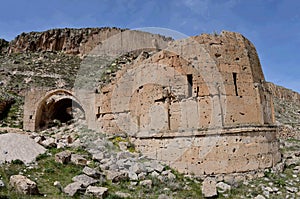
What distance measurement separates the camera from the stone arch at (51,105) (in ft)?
55.0

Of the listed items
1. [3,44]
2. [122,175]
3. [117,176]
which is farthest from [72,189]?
[3,44]

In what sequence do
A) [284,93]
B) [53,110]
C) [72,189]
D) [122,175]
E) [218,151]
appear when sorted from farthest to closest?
1. [284,93]
2. [53,110]
3. [218,151]
4. [122,175]
5. [72,189]

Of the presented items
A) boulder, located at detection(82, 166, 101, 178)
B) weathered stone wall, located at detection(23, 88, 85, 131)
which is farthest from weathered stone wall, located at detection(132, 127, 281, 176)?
weathered stone wall, located at detection(23, 88, 85, 131)

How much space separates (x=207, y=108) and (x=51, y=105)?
43.3ft

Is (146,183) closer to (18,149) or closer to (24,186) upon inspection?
(24,186)

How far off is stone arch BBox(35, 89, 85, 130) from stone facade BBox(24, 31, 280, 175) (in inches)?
348

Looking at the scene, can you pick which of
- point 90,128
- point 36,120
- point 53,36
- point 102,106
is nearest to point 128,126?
point 102,106

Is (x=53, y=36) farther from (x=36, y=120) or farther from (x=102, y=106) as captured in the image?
(x=102, y=106)

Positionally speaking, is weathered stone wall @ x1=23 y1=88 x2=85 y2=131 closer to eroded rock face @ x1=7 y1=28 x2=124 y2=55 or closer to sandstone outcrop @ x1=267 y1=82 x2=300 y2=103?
sandstone outcrop @ x1=267 y1=82 x2=300 y2=103

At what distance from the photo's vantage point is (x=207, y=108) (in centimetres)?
750

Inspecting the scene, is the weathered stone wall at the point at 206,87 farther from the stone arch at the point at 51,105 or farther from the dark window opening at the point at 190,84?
the stone arch at the point at 51,105

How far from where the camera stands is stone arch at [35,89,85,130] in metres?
16.8

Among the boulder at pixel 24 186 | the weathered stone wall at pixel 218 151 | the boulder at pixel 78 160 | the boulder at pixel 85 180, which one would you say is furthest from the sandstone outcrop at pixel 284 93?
the boulder at pixel 24 186

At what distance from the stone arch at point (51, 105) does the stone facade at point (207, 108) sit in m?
8.84
